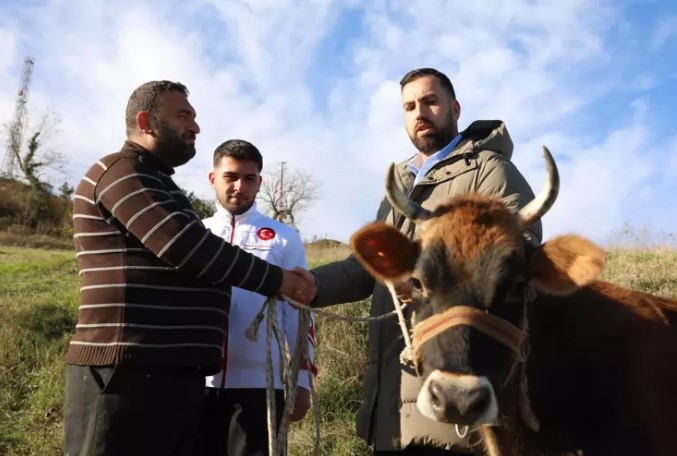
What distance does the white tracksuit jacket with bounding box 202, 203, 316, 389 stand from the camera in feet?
14.6

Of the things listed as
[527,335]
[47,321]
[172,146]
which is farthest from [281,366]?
[47,321]

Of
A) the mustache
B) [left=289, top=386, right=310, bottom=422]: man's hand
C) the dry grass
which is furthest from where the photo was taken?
the dry grass

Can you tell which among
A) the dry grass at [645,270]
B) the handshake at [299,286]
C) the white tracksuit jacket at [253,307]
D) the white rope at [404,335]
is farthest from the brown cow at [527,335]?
the dry grass at [645,270]

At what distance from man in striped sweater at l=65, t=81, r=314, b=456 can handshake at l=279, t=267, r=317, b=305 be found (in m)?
0.14

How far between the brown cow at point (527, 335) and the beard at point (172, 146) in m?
1.25

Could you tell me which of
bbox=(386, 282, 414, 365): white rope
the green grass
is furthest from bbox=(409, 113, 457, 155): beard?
the green grass

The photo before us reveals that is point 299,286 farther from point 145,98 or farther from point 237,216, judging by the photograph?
point 145,98

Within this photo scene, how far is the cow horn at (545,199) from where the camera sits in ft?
10.7

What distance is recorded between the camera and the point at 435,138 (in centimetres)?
440

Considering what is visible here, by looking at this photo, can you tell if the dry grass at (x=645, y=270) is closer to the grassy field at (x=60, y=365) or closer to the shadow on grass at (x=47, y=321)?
the grassy field at (x=60, y=365)

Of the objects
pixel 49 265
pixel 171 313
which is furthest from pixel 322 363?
pixel 49 265

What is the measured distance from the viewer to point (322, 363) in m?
8.22

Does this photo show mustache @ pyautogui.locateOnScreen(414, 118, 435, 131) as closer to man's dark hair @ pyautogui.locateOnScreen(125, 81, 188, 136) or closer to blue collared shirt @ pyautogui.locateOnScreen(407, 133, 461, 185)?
blue collared shirt @ pyautogui.locateOnScreen(407, 133, 461, 185)

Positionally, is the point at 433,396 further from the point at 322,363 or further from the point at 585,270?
the point at 322,363
